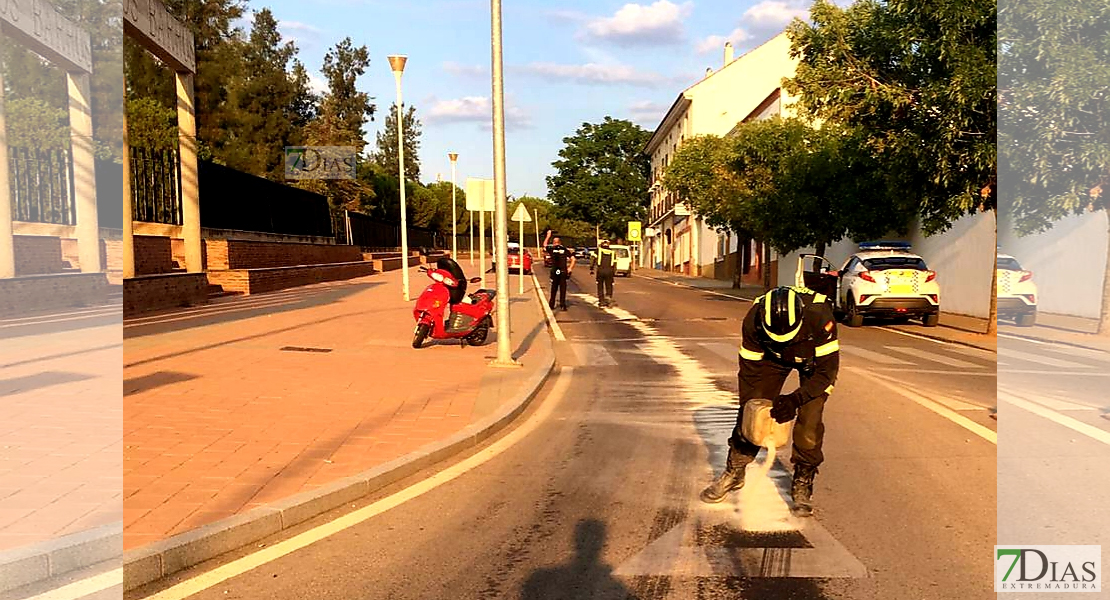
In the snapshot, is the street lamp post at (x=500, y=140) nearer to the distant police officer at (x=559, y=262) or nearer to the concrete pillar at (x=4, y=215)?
the distant police officer at (x=559, y=262)

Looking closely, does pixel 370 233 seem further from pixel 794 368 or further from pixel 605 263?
pixel 794 368

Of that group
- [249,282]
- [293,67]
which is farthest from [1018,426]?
[293,67]

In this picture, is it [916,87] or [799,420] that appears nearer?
[799,420]

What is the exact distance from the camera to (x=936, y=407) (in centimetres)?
837

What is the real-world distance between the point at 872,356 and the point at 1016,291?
21.2ft

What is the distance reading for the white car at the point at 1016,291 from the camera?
1689 cm

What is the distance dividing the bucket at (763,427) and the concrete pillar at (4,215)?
16.4 metres

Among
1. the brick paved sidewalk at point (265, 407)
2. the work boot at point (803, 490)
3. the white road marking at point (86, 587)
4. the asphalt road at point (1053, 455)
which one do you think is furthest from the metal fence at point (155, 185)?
the asphalt road at point (1053, 455)

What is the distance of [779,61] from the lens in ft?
180

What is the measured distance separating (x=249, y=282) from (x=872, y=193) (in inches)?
669

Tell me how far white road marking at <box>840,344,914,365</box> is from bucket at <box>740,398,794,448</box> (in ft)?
26.0

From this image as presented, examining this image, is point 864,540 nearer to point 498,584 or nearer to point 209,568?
point 498,584

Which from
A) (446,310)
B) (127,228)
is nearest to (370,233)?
(127,228)

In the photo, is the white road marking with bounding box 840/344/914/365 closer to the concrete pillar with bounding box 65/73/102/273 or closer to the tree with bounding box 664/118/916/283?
the tree with bounding box 664/118/916/283
